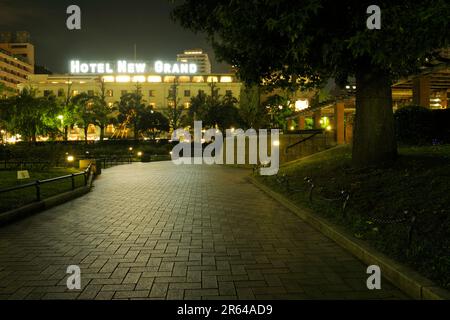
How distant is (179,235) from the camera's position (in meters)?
7.82

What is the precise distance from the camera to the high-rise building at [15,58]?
103375 millimetres

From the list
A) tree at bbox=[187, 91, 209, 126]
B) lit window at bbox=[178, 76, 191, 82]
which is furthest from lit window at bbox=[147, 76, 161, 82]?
tree at bbox=[187, 91, 209, 126]

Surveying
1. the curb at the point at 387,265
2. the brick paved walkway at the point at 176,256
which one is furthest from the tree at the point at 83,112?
the curb at the point at 387,265

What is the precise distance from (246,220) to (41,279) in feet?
17.0

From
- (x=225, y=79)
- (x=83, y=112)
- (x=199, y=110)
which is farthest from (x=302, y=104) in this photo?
(x=225, y=79)

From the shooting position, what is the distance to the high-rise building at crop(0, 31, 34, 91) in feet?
339

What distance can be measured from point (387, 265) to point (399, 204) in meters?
2.91

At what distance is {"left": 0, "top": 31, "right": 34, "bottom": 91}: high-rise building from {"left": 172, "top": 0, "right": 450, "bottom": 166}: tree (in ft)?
346

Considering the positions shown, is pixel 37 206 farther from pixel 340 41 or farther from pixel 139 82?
pixel 139 82

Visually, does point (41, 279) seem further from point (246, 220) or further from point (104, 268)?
point (246, 220)

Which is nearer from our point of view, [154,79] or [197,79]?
[154,79]

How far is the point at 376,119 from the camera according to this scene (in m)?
11.2

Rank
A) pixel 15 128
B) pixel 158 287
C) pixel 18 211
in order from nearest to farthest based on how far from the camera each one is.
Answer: pixel 158 287 < pixel 18 211 < pixel 15 128
